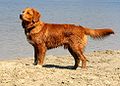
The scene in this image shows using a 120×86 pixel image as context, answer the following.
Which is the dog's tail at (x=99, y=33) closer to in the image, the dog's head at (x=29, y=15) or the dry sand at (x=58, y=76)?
the dry sand at (x=58, y=76)

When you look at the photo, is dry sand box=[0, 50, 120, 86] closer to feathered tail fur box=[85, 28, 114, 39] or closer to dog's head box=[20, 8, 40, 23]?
feathered tail fur box=[85, 28, 114, 39]

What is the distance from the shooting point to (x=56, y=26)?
1007 cm

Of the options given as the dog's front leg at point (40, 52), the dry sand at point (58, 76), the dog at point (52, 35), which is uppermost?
the dog at point (52, 35)

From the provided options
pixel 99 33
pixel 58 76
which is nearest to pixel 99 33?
pixel 99 33

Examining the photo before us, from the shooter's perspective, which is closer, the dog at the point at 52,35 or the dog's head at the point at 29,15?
the dog's head at the point at 29,15

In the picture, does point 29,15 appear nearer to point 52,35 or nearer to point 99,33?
point 52,35

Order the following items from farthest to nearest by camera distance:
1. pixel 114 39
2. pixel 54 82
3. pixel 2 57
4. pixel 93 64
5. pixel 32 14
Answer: pixel 114 39 < pixel 2 57 < pixel 93 64 < pixel 32 14 < pixel 54 82

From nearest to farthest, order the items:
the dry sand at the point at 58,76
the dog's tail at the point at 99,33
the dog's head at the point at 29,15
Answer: the dry sand at the point at 58,76, the dog's head at the point at 29,15, the dog's tail at the point at 99,33

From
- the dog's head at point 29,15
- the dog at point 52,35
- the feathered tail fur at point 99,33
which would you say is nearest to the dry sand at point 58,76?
the dog at point 52,35

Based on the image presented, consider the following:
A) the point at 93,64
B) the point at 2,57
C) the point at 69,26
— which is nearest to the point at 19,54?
the point at 2,57

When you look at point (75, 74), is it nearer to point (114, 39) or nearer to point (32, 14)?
point (32, 14)

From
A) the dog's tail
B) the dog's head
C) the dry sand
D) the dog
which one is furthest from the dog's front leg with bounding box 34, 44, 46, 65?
the dog's tail

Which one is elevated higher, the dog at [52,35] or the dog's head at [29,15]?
the dog's head at [29,15]

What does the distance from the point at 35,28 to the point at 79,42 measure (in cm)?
125
